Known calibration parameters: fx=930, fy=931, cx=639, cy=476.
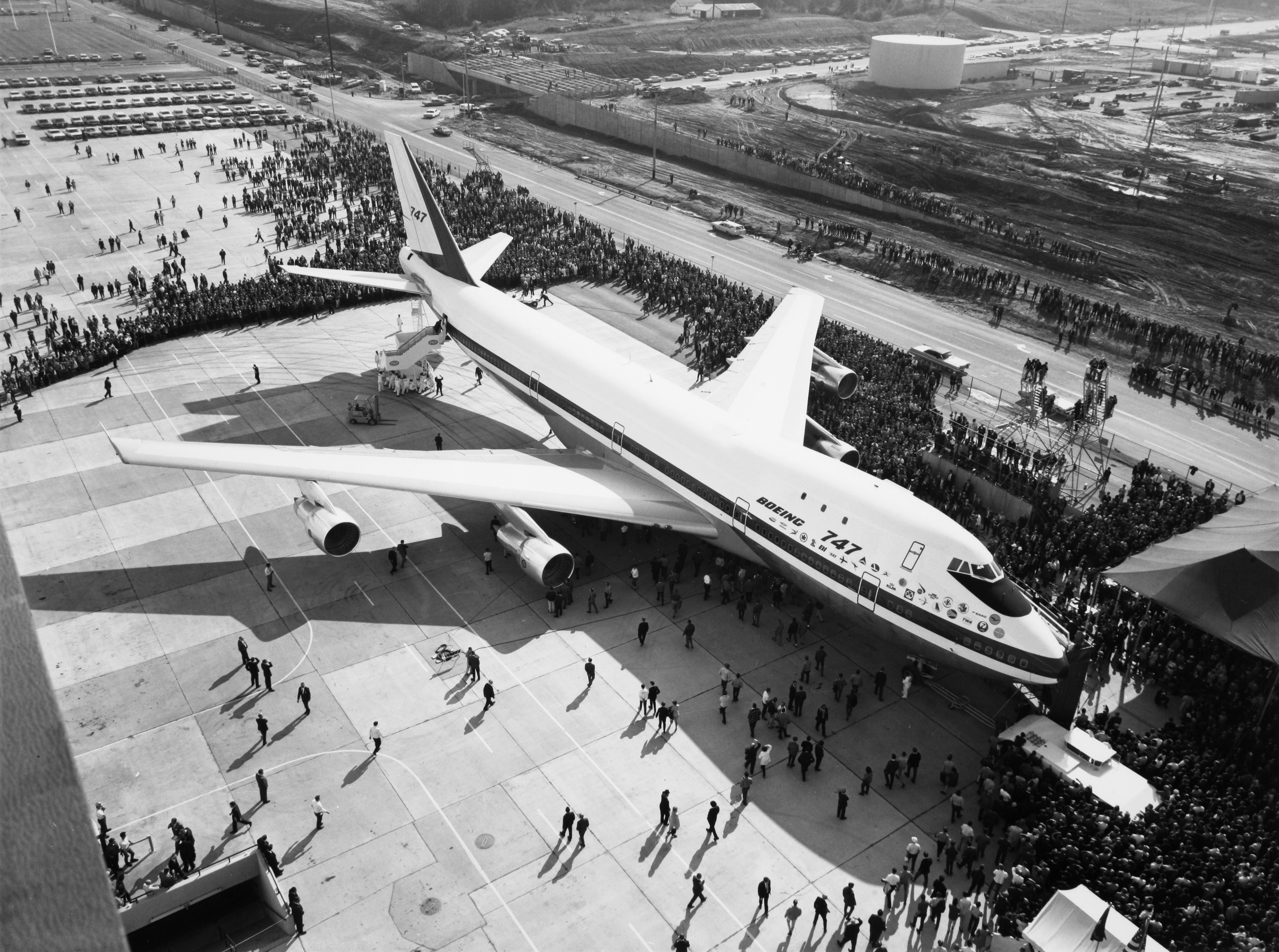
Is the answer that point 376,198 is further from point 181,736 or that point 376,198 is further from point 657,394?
point 181,736

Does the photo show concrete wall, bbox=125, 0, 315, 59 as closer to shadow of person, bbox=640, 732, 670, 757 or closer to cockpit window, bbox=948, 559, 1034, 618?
shadow of person, bbox=640, 732, 670, 757

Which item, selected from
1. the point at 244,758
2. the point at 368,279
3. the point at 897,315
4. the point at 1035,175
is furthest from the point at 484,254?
the point at 1035,175

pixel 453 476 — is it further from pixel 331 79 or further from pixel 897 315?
pixel 331 79

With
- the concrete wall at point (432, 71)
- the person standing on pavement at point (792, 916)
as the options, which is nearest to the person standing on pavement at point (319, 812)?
the person standing on pavement at point (792, 916)

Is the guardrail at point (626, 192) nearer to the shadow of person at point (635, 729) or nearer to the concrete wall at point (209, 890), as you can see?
the shadow of person at point (635, 729)

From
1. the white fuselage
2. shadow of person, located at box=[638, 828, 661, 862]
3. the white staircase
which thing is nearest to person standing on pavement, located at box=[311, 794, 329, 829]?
shadow of person, located at box=[638, 828, 661, 862]

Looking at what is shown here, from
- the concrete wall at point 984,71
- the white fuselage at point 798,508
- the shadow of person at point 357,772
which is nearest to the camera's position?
the shadow of person at point 357,772

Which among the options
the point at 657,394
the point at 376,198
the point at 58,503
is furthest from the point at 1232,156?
the point at 58,503

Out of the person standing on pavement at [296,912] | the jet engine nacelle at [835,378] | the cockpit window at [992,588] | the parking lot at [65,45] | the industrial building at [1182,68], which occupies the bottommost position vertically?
the person standing on pavement at [296,912]
